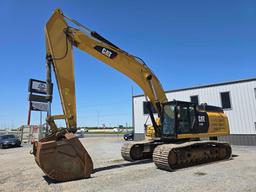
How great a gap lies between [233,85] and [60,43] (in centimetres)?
1555

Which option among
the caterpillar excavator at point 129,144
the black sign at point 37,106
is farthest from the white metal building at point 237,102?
the black sign at point 37,106

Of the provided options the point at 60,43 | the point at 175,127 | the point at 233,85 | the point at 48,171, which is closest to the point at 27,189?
the point at 48,171

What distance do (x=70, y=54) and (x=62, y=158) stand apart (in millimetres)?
3648

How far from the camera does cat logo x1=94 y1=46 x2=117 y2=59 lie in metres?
8.96

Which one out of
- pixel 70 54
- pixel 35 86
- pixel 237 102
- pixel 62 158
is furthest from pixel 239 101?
pixel 35 86

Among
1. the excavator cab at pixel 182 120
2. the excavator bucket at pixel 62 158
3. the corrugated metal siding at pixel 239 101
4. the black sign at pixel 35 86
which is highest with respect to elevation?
the black sign at pixel 35 86

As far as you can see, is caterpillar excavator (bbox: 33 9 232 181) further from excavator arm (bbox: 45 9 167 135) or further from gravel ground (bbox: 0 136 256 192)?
gravel ground (bbox: 0 136 256 192)

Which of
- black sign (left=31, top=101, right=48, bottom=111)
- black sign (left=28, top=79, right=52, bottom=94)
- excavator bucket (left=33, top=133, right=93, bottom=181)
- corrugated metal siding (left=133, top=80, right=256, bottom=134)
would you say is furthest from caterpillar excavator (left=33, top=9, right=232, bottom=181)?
black sign (left=28, top=79, right=52, bottom=94)

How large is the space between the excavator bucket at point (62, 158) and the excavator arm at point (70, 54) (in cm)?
62

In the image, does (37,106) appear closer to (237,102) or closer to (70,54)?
(70,54)

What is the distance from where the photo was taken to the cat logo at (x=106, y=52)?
8961mm

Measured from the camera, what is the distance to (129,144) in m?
10.9

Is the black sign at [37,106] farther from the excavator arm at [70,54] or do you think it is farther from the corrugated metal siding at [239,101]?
the excavator arm at [70,54]

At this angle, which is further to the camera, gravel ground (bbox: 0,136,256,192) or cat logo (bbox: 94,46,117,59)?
cat logo (bbox: 94,46,117,59)
